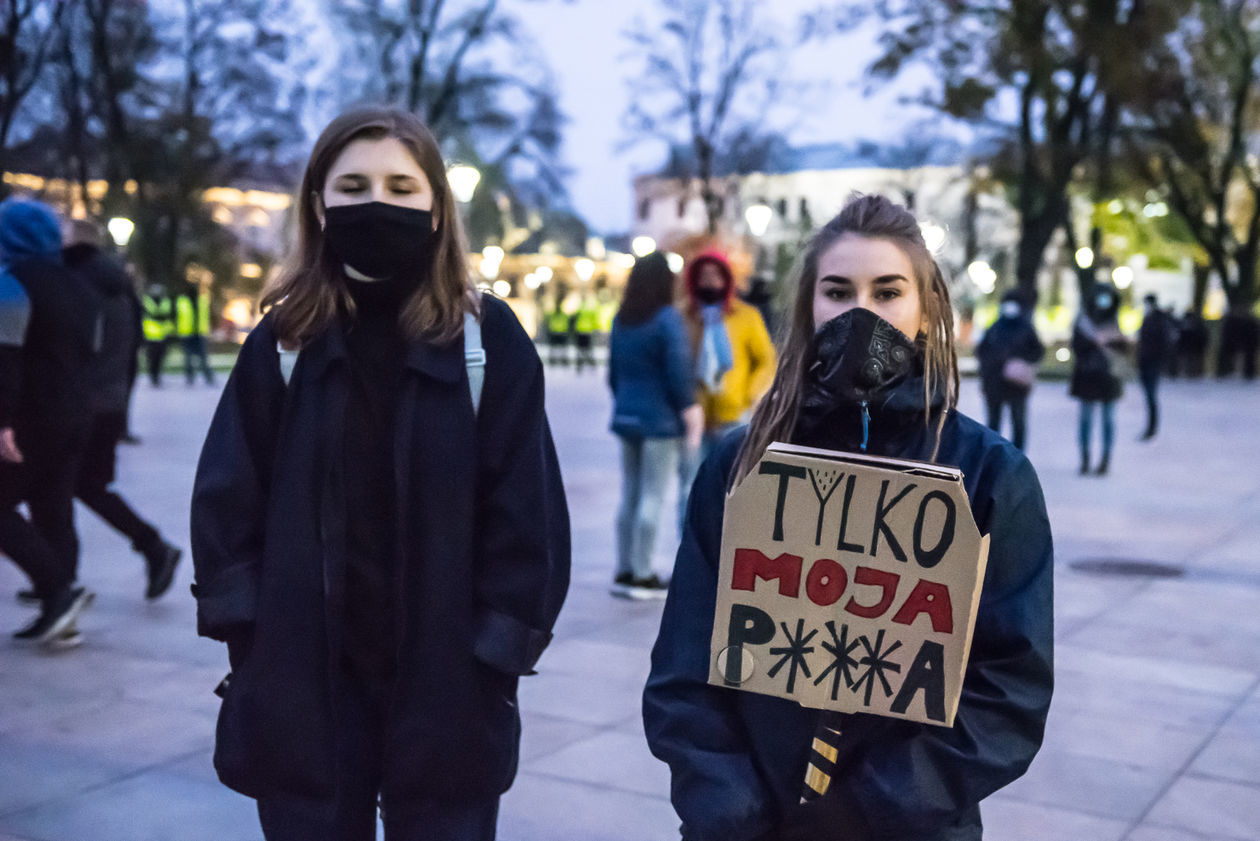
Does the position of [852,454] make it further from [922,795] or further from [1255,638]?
[1255,638]

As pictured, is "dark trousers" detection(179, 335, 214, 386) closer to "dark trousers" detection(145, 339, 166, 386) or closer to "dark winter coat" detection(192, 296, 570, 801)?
"dark trousers" detection(145, 339, 166, 386)

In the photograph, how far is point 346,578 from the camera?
2.51 m

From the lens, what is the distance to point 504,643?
254 centimetres

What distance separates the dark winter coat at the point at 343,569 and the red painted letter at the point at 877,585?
30.4 inches

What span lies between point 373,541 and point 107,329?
20.5ft

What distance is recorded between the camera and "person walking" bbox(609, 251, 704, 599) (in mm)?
7523

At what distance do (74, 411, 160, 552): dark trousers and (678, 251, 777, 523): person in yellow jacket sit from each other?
114 inches

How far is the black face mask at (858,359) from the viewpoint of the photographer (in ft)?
6.59

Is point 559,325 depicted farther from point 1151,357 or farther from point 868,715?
point 868,715

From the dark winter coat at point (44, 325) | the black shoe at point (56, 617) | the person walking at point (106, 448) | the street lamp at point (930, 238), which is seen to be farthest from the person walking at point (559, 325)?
the street lamp at point (930, 238)

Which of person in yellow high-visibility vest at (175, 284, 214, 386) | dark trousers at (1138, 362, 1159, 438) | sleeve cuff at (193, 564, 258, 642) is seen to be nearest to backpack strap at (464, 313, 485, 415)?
sleeve cuff at (193, 564, 258, 642)

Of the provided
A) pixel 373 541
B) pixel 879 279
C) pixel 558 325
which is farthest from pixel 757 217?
pixel 879 279

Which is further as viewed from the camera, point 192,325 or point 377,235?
point 192,325

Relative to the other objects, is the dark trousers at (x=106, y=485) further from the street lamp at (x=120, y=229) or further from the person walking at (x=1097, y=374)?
the street lamp at (x=120, y=229)
